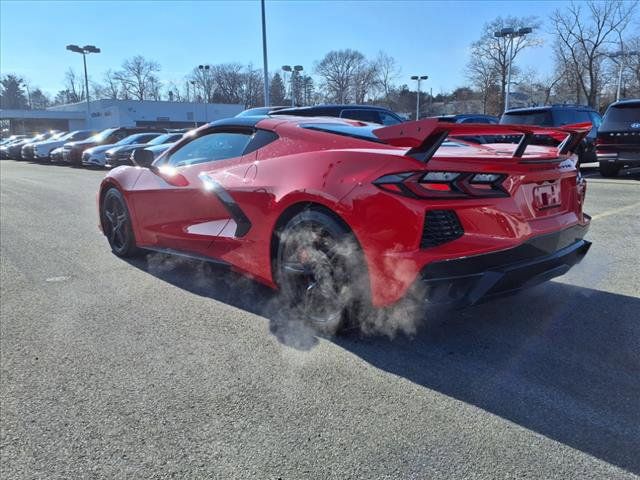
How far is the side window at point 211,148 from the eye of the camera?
4.01 m

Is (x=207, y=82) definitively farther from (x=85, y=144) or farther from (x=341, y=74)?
(x=85, y=144)

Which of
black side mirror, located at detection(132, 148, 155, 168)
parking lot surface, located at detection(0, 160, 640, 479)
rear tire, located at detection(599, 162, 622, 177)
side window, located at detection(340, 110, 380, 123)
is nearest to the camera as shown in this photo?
parking lot surface, located at detection(0, 160, 640, 479)

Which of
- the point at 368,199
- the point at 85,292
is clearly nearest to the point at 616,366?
the point at 368,199

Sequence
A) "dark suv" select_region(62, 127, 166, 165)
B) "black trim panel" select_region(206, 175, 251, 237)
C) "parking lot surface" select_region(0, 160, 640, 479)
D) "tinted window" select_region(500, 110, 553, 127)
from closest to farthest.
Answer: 1. "parking lot surface" select_region(0, 160, 640, 479)
2. "black trim panel" select_region(206, 175, 251, 237)
3. "tinted window" select_region(500, 110, 553, 127)
4. "dark suv" select_region(62, 127, 166, 165)

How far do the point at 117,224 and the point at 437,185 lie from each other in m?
3.81

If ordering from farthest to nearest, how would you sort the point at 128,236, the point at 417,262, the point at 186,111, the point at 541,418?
1. the point at 186,111
2. the point at 128,236
3. the point at 417,262
4. the point at 541,418

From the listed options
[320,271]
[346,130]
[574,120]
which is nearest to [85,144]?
[574,120]

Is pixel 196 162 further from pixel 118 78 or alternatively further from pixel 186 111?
pixel 118 78

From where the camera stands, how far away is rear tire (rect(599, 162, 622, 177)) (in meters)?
11.5

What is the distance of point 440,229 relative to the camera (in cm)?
271

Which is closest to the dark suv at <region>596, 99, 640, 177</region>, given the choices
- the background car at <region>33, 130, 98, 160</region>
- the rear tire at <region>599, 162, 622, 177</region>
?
the rear tire at <region>599, 162, 622, 177</region>

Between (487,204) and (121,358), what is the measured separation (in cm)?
226

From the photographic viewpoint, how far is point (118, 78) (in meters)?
108

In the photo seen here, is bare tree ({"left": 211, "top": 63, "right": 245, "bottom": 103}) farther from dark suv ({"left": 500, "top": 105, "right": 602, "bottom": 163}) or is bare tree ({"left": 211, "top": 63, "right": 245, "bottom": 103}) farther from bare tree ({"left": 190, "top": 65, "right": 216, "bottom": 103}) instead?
dark suv ({"left": 500, "top": 105, "right": 602, "bottom": 163})
